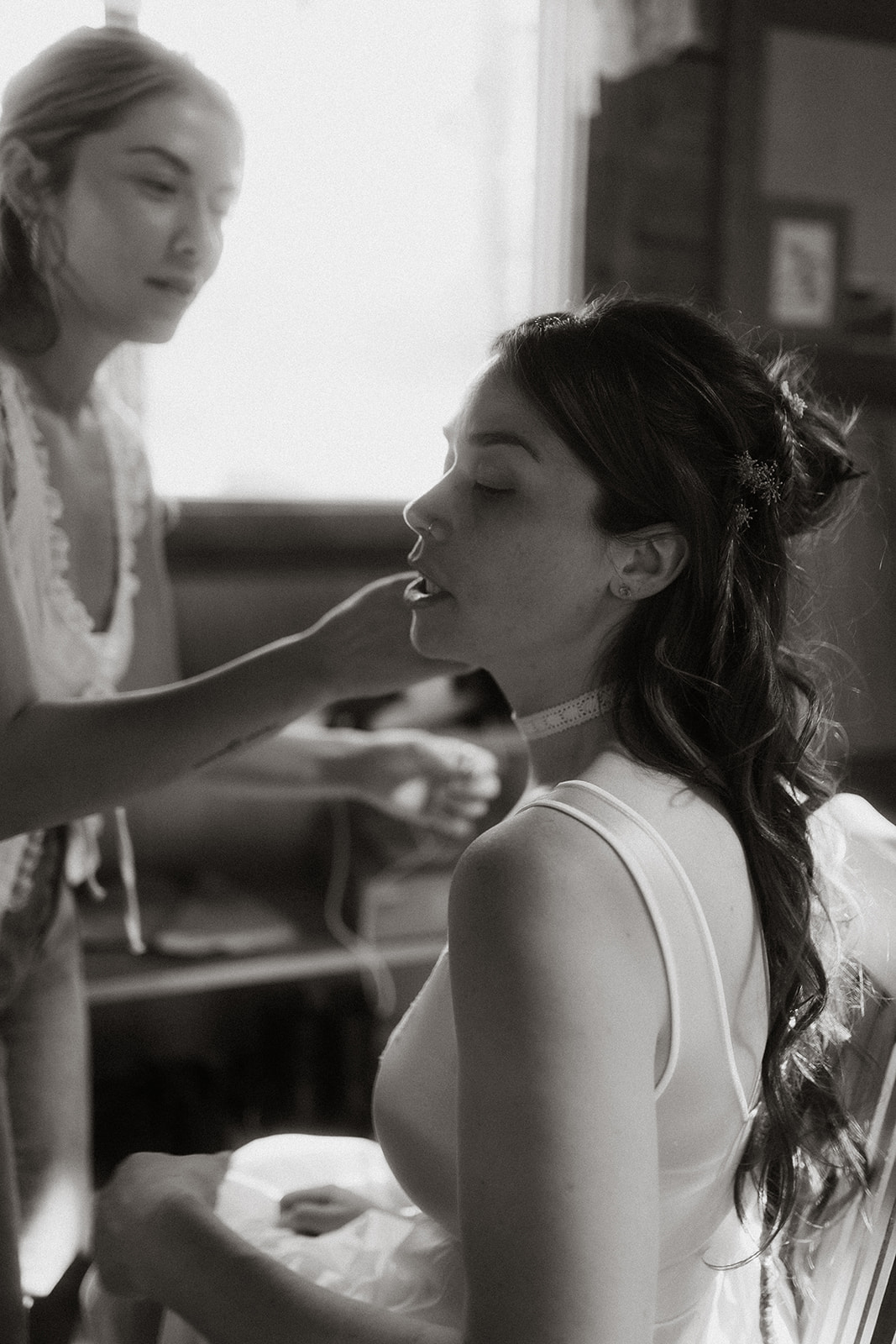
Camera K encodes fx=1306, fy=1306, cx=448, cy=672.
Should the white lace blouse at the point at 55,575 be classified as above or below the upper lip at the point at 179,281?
below

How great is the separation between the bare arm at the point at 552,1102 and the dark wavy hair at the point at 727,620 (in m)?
0.20

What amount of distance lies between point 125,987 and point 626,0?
89.2 inches

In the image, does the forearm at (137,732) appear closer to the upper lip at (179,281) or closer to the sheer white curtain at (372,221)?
the upper lip at (179,281)

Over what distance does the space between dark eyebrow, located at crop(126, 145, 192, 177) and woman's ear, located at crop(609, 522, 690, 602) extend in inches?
28.2

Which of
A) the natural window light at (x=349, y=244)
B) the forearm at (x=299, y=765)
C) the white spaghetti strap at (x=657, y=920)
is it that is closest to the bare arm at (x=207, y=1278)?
the white spaghetti strap at (x=657, y=920)

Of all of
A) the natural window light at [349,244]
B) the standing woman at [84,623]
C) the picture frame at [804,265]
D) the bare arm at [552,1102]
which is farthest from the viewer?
the picture frame at [804,265]

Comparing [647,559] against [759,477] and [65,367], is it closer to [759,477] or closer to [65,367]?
[759,477]

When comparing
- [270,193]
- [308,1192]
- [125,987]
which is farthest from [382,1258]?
[270,193]

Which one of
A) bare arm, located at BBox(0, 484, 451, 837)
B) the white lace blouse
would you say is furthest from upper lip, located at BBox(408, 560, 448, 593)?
the white lace blouse

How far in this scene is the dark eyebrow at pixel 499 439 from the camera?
0.99 meters

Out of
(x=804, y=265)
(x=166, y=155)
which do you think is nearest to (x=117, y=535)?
(x=166, y=155)

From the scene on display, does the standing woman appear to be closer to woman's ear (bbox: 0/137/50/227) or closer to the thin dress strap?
woman's ear (bbox: 0/137/50/227)

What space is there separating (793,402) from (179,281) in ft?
2.33

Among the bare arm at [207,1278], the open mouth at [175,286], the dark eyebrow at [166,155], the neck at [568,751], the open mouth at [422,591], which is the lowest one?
the bare arm at [207,1278]
